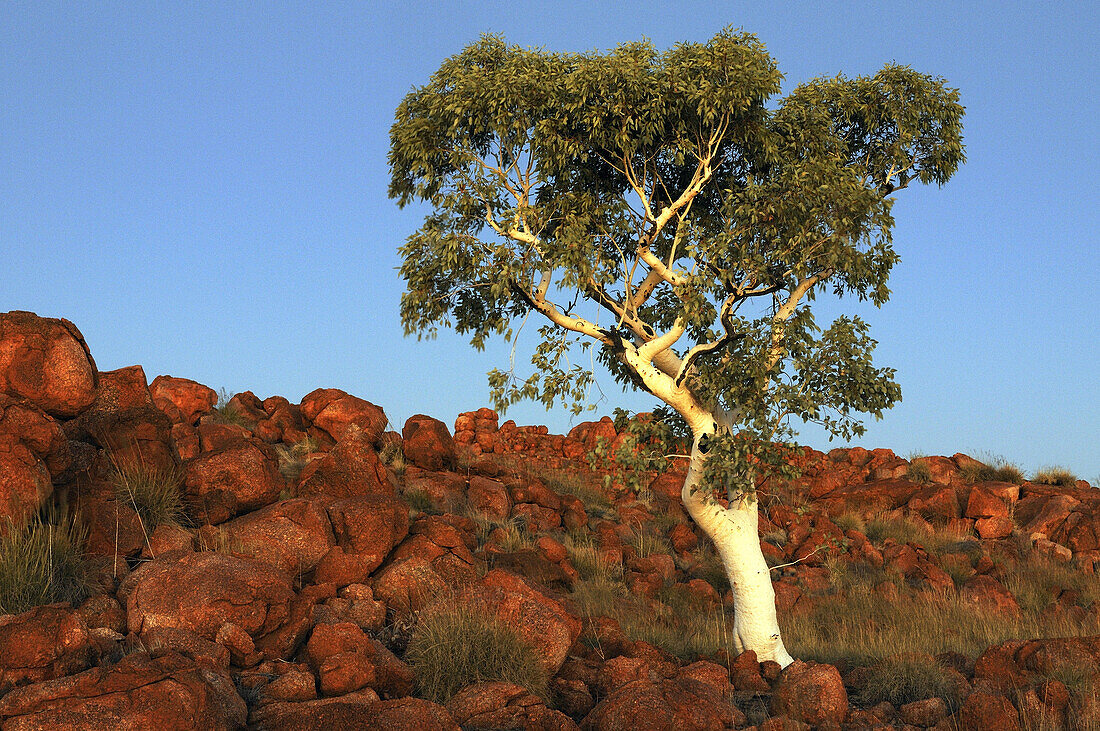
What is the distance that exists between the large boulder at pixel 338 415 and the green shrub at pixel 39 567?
11.0 metres

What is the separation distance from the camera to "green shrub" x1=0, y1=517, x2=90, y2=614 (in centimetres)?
1002

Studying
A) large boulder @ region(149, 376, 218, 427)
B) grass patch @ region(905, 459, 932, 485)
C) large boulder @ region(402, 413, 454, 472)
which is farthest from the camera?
grass patch @ region(905, 459, 932, 485)

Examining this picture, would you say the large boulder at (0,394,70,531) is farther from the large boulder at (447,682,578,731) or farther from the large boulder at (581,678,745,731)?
the large boulder at (581,678,745,731)

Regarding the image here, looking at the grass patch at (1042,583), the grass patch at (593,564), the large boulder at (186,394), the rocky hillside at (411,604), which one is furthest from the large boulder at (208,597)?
the grass patch at (1042,583)

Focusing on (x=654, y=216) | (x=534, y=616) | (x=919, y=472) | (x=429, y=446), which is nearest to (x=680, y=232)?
(x=654, y=216)

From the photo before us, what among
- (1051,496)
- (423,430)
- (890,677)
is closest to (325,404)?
(423,430)

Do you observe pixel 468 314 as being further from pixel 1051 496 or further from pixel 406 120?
pixel 1051 496

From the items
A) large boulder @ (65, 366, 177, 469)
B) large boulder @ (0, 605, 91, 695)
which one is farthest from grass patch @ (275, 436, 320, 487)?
large boulder @ (0, 605, 91, 695)

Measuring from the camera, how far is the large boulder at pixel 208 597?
9.33 metres

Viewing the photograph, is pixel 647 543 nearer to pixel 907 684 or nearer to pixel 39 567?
pixel 907 684

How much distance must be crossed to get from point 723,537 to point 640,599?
11.0 ft

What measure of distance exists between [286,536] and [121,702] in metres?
5.41

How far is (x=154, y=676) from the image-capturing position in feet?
23.9

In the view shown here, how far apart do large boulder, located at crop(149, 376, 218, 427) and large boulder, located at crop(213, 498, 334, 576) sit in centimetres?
976
